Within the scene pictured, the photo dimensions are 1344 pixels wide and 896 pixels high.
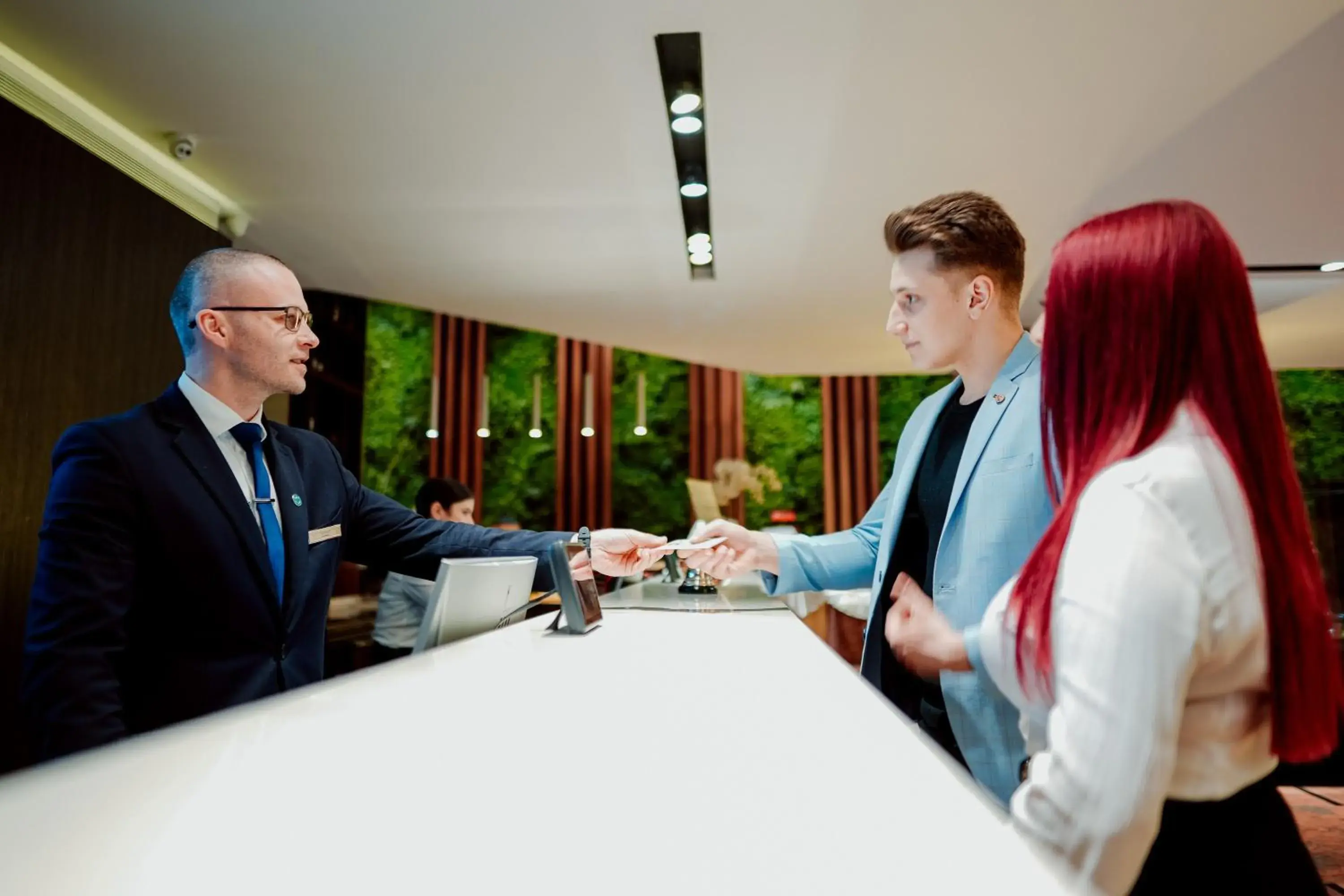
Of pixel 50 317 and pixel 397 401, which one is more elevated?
pixel 397 401

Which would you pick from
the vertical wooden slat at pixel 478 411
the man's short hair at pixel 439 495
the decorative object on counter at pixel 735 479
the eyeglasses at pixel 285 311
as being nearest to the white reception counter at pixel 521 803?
the eyeglasses at pixel 285 311

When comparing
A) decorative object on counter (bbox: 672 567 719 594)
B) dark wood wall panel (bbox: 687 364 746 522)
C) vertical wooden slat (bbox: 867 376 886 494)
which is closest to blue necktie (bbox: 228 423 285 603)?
decorative object on counter (bbox: 672 567 719 594)

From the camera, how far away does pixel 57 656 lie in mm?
1292

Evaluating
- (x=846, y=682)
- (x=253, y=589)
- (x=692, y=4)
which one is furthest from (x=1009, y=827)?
(x=692, y=4)

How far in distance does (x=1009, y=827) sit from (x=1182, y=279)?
536 mm

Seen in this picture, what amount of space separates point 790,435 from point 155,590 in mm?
7083

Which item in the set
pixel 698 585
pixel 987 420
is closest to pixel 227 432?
pixel 987 420

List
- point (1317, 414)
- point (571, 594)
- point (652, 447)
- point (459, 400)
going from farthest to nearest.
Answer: point (652, 447)
point (1317, 414)
point (459, 400)
point (571, 594)

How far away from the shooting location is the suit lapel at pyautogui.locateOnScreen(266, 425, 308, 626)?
1643 mm

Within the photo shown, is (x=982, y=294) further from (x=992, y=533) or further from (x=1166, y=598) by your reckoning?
(x=1166, y=598)

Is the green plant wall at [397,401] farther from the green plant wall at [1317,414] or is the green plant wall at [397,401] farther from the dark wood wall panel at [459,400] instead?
the green plant wall at [1317,414]

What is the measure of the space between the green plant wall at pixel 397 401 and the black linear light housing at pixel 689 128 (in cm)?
359

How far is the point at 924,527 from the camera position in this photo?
5.10 feet

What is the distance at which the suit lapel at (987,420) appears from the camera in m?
1.32
